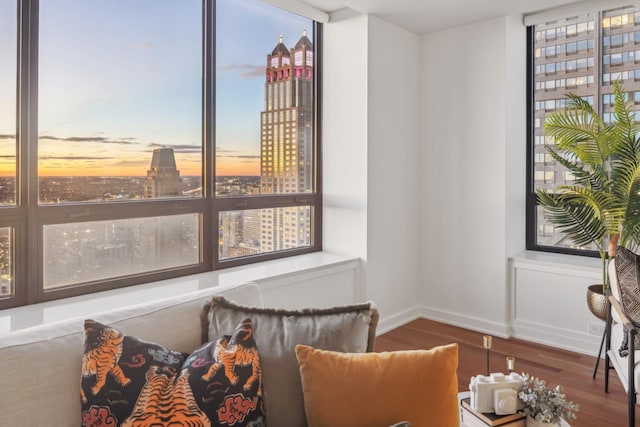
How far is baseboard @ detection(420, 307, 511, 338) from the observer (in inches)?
144

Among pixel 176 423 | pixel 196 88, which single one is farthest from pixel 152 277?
pixel 176 423

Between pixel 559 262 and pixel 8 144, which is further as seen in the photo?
pixel 559 262

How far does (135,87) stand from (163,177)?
1.77ft

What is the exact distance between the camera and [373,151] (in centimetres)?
361

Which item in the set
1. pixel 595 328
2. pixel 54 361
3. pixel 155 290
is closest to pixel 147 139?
pixel 155 290

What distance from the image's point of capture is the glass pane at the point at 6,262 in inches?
90.9

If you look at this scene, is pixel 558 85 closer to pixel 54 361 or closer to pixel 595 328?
pixel 595 328

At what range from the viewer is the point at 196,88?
9.89 ft

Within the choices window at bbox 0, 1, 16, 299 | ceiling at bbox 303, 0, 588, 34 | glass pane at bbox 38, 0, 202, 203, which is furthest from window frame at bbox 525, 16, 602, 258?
window at bbox 0, 1, 16, 299

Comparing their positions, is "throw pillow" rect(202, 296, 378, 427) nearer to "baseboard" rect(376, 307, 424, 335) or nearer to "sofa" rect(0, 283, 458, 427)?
"sofa" rect(0, 283, 458, 427)

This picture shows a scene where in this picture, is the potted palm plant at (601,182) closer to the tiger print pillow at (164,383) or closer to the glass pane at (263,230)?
the glass pane at (263,230)

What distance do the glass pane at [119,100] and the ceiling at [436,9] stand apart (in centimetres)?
112

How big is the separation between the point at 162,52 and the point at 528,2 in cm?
249

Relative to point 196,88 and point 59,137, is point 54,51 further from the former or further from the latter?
point 196,88
